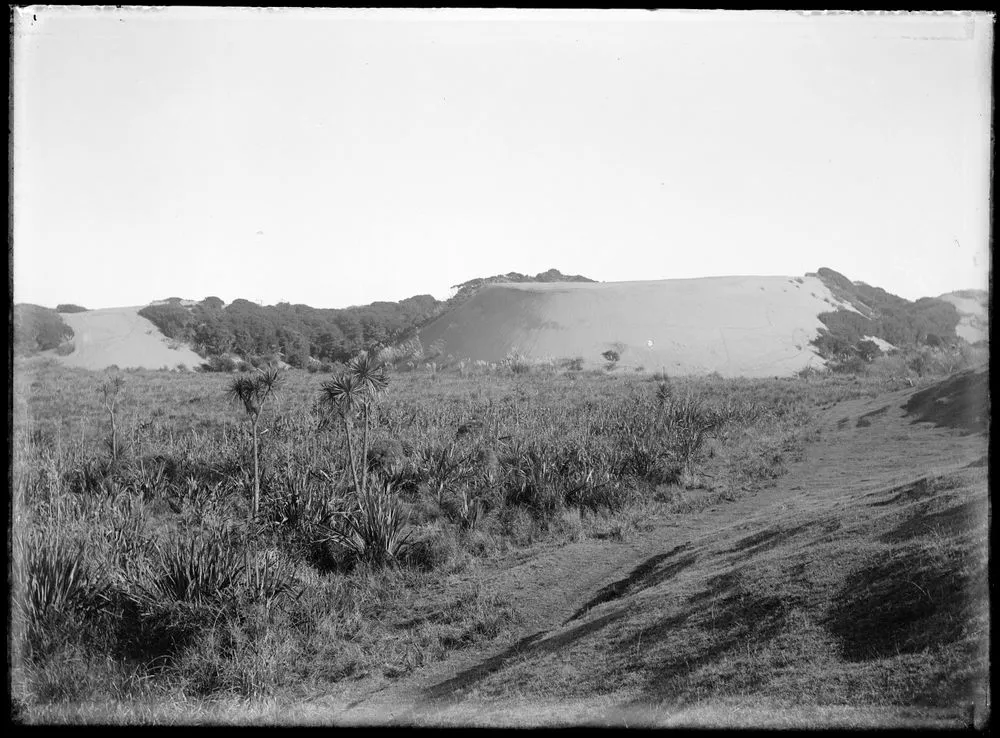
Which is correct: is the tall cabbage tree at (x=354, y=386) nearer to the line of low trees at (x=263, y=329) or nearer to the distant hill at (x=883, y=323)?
the line of low trees at (x=263, y=329)

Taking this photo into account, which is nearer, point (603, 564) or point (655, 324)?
point (603, 564)

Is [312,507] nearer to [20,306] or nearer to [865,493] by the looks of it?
[20,306]

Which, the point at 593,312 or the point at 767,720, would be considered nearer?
the point at 767,720

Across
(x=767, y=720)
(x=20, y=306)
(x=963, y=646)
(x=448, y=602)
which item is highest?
(x=20, y=306)

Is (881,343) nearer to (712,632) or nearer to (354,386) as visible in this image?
(354,386)

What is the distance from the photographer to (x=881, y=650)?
4.79 metres

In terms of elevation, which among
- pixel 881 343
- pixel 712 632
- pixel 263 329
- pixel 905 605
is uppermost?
pixel 263 329

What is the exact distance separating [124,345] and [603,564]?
3657 centimetres

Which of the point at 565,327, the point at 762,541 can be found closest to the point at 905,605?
the point at 762,541

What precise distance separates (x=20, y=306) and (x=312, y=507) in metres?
5.08

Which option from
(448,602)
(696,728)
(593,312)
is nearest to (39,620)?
(448,602)

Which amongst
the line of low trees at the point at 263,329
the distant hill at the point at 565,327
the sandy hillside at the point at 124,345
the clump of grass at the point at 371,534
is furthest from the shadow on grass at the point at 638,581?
the sandy hillside at the point at 124,345

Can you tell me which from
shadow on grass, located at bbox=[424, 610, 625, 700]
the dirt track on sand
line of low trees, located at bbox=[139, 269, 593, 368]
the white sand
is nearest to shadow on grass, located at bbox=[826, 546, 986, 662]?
the dirt track on sand

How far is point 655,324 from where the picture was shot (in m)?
50.6
